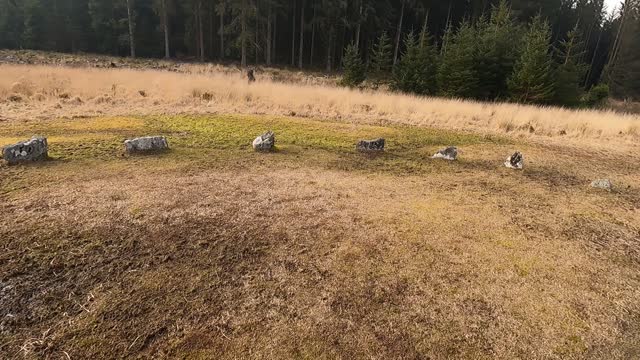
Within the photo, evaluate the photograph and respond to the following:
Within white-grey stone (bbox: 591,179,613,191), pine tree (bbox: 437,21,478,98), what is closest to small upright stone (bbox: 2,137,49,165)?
white-grey stone (bbox: 591,179,613,191)

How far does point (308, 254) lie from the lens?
320 cm

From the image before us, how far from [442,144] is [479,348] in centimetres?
605

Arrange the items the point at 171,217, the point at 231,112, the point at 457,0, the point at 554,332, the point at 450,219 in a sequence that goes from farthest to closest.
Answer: the point at 457,0, the point at 231,112, the point at 450,219, the point at 171,217, the point at 554,332

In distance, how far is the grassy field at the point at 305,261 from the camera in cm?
234

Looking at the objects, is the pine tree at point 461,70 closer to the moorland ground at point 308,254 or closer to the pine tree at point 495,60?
the pine tree at point 495,60

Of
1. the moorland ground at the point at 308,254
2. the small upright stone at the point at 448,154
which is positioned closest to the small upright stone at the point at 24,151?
the moorland ground at the point at 308,254

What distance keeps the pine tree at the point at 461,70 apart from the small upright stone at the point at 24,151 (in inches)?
603

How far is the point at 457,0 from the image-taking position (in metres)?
32.3

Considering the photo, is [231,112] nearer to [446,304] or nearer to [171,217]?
[171,217]

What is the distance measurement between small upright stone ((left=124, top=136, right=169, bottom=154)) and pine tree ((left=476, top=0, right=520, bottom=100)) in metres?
15.1

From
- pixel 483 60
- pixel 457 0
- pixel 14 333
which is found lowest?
pixel 14 333

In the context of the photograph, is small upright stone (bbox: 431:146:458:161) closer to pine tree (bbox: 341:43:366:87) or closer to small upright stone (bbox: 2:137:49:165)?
small upright stone (bbox: 2:137:49:165)

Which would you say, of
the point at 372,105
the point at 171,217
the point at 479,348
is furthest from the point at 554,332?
the point at 372,105

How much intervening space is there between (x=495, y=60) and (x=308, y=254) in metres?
17.0
